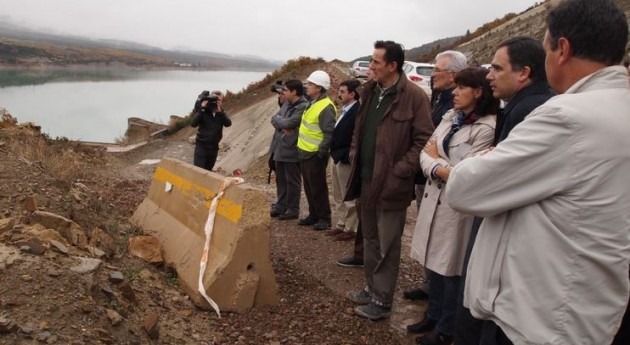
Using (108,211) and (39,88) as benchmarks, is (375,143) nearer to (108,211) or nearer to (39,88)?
(108,211)

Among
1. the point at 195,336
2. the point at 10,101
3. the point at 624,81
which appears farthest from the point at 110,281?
the point at 10,101

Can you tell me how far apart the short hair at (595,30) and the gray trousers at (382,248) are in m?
2.22

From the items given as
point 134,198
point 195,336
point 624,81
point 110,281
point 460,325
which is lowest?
point 134,198

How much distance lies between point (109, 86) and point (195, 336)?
5669 centimetres

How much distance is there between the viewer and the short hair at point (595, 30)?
166 centimetres

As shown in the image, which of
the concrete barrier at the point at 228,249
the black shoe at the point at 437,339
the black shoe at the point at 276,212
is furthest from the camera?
the black shoe at the point at 276,212

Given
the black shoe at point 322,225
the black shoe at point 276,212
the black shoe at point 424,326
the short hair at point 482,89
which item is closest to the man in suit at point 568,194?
the short hair at point 482,89

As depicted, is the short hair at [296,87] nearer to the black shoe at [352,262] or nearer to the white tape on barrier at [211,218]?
the black shoe at [352,262]

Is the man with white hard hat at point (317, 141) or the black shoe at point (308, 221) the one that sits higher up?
the man with white hard hat at point (317, 141)

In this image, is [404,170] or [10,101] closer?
[404,170]

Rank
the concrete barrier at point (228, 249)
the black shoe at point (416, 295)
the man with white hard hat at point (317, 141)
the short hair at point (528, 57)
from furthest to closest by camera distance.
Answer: the man with white hard hat at point (317, 141) < the black shoe at point (416, 295) < the concrete barrier at point (228, 249) < the short hair at point (528, 57)

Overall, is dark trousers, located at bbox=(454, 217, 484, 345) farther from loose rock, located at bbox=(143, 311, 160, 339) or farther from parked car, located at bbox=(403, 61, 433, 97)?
parked car, located at bbox=(403, 61, 433, 97)

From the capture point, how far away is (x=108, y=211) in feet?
19.1

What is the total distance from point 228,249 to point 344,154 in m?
1.96
